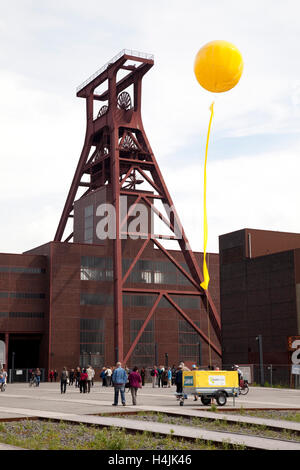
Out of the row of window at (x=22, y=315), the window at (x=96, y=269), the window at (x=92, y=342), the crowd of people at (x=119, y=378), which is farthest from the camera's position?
the window at (x=96, y=269)

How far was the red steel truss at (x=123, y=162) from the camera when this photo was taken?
222 feet

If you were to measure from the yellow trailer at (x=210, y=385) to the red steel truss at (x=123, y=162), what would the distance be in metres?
39.9

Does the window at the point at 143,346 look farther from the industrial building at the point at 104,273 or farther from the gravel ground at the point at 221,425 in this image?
the gravel ground at the point at 221,425

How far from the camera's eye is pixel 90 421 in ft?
56.0

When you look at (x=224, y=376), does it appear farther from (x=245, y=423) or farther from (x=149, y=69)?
(x=149, y=69)

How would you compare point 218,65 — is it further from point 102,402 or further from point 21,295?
point 21,295

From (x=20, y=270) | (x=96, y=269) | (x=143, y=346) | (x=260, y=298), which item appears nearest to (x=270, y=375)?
(x=260, y=298)

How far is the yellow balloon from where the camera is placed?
18.6 meters

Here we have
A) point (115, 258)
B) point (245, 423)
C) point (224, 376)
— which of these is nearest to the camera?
point (245, 423)

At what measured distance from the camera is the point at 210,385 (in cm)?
2430

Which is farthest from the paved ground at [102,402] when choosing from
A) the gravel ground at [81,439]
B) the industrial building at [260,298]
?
the industrial building at [260,298]

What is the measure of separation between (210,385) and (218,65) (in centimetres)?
1200
